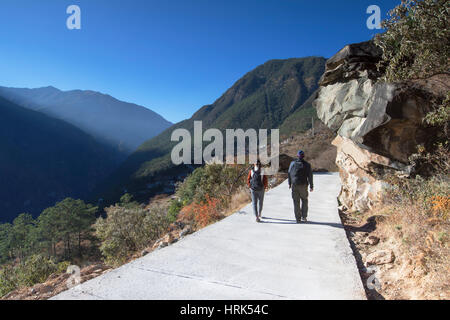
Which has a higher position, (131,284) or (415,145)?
(415,145)

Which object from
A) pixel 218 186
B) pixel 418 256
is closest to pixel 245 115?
pixel 218 186

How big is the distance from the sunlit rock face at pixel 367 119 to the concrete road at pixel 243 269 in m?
1.75

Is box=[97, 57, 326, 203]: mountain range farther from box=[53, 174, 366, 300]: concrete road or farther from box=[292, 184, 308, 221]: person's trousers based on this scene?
box=[53, 174, 366, 300]: concrete road

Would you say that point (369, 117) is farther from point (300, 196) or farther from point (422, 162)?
point (300, 196)

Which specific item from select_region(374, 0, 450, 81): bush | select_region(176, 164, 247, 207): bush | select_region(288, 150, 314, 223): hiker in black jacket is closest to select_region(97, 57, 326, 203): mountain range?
select_region(176, 164, 247, 207): bush

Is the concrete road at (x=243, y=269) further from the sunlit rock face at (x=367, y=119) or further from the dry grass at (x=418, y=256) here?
the sunlit rock face at (x=367, y=119)

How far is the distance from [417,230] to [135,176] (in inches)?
3745

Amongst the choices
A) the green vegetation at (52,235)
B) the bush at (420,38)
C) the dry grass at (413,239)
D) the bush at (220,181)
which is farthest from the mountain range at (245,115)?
the dry grass at (413,239)

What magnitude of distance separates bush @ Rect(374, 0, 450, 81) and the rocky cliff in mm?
286

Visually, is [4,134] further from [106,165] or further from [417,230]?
[417,230]

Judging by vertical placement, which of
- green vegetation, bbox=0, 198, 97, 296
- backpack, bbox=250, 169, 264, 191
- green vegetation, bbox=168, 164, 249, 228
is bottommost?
green vegetation, bbox=0, 198, 97, 296

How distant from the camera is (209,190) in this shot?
1143 cm

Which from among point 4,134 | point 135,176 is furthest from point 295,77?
point 4,134

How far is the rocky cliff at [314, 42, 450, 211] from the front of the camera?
4020 mm
